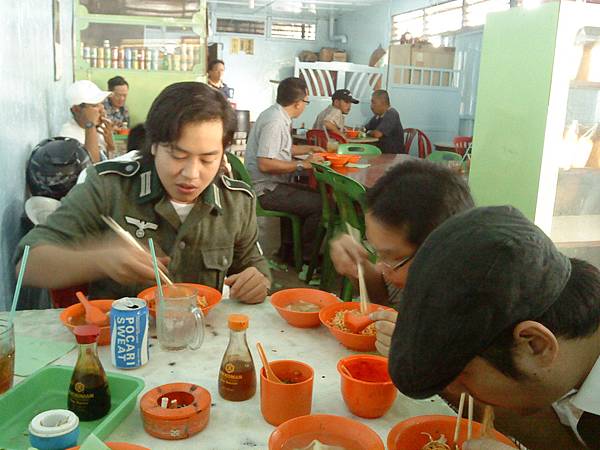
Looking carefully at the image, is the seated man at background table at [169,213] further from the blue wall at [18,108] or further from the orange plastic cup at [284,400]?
the blue wall at [18,108]

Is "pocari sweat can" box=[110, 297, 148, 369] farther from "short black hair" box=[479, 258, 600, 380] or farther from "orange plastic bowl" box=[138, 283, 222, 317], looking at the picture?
"short black hair" box=[479, 258, 600, 380]

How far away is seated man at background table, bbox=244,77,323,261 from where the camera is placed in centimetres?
496

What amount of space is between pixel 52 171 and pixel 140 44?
412 cm

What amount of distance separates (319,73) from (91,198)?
9538 mm

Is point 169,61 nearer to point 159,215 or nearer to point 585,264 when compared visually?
point 159,215

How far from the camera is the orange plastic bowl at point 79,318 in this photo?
1487mm

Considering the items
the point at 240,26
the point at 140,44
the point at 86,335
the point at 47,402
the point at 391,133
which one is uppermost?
the point at 240,26

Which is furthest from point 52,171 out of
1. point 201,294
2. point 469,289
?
point 469,289

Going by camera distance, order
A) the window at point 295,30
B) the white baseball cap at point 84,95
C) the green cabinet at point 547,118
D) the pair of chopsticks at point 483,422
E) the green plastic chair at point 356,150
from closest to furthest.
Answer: the pair of chopsticks at point 483,422 → the green cabinet at point 547,118 → the white baseball cap at point 84,95 → the green plastic chair at point 356,150 → the window at point 295,30

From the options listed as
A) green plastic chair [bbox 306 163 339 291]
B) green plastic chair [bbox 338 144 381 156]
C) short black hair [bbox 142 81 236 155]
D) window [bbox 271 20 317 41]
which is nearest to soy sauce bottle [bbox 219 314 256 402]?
short black hair [bbox 142 81 236 155]

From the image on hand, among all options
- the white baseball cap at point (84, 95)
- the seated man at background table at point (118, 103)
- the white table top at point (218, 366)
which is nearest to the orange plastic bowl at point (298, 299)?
the white table top at point (218, 366)

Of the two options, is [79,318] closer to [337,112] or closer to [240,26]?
[337,112]

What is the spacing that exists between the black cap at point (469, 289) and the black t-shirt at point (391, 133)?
761cm

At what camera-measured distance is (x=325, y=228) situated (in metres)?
4.84
